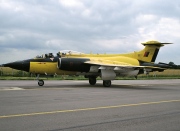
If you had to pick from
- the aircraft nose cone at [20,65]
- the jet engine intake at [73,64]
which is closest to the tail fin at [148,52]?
the jet engine intake at [73,64]

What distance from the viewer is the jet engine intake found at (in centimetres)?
1911

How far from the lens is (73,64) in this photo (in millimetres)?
19547

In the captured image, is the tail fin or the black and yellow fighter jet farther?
the tail fin

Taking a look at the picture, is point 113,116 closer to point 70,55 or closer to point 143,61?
point 70,55

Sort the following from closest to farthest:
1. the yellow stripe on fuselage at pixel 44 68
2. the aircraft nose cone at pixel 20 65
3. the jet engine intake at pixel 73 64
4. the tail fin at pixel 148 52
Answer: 1. the aircraft nose cone at pixel 20 65
2. the yellow stripe on fuselage at pixel 44 68
3. the jet engine intake at pixel 73 64
4. the tail fin at pixel 148 52

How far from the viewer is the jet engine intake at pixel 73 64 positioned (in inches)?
752

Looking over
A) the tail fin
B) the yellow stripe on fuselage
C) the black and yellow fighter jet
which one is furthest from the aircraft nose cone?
the tail fin

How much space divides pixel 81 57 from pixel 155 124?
1465cm

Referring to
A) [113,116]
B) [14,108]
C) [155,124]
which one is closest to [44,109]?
[14,108]

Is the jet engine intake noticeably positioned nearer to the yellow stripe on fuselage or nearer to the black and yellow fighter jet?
the black and yellow fighter jet

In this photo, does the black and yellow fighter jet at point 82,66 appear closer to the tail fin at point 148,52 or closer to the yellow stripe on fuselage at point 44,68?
the yellow stripe on fuselage at point 44,68

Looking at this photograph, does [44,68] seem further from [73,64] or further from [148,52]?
[148,52]

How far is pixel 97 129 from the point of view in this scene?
5734 mm

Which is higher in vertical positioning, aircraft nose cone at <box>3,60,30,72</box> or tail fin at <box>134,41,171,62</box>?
tail fin at <box>134,41,171,62</box>
